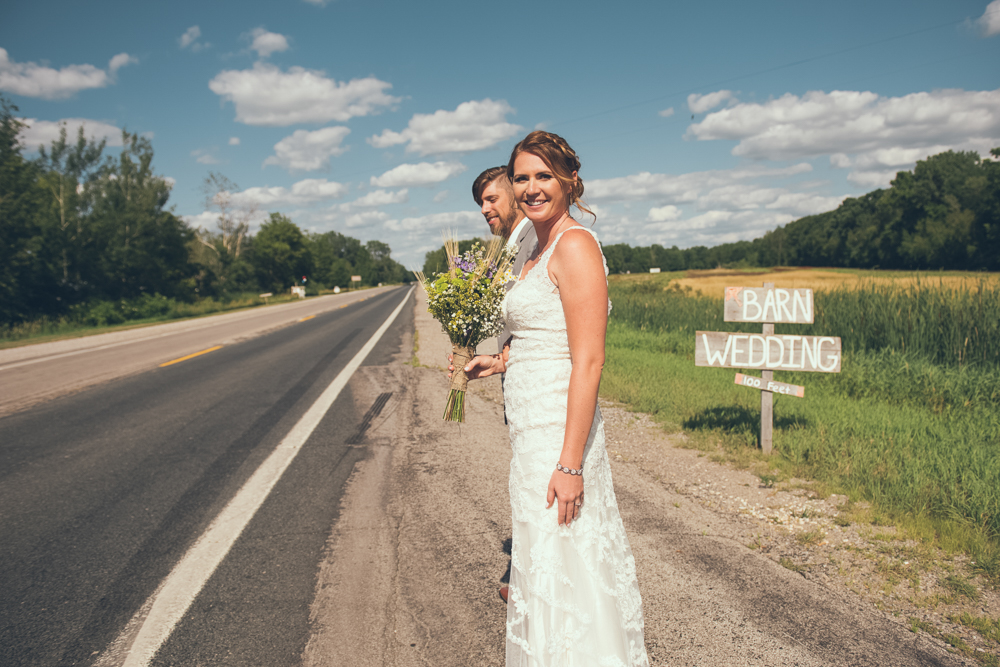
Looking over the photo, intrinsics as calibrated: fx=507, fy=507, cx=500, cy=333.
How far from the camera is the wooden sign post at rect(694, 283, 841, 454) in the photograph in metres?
4.99

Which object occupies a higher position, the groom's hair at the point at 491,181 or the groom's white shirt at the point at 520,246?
the groom's hair at the point at 491,181

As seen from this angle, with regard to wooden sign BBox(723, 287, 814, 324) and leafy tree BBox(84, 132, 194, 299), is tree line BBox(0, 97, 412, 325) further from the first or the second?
wooden sign BBox(723, 287, 814, 324)

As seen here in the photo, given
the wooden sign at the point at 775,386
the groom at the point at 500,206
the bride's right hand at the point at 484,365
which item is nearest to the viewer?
the bride's right hand at the point at 484,365

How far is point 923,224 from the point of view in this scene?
61.6 meters

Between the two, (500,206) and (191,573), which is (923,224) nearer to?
(500,206)

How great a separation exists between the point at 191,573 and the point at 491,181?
2.91m

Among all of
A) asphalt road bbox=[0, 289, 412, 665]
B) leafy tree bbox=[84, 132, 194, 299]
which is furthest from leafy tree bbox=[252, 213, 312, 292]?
asphalt road bbox=[0, 289, 412, 665]

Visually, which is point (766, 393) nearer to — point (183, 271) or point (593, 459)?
point (593, 459)

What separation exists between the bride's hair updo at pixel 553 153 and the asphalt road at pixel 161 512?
2.40 metres

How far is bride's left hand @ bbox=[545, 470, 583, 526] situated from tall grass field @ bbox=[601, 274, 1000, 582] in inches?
109

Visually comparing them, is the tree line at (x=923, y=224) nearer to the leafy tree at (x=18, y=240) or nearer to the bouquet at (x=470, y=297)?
the leafy tree at (x=18, y=240)

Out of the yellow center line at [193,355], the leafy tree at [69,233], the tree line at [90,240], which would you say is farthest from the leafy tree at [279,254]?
the yellow center line at [193,355]

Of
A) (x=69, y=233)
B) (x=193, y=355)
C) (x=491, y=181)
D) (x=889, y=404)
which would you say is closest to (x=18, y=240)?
(x=69, y=233)

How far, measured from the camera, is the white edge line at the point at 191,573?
7.83 feet
